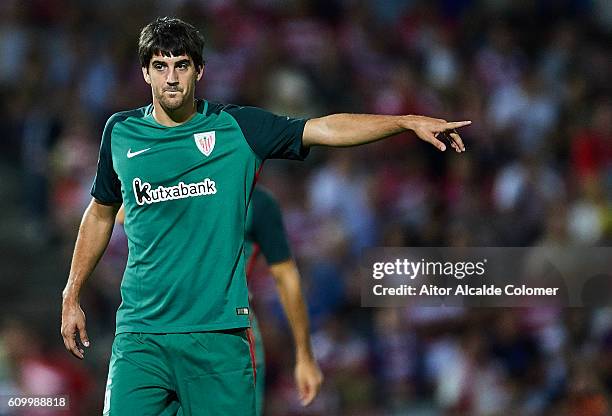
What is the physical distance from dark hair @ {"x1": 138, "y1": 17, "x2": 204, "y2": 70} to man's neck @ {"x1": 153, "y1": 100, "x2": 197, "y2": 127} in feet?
0.52

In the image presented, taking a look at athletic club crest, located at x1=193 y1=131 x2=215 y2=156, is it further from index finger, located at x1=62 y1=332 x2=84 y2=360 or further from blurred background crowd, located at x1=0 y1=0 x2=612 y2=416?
blurred background crowd, located at x1=0 y1=0 x2=612 y2=416

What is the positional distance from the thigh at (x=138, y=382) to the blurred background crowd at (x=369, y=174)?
297 cm

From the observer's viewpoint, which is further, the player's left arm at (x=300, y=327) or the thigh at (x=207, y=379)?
the player's left arm at (x=300, y=327)

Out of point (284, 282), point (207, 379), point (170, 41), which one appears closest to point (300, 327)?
point (284, 282)

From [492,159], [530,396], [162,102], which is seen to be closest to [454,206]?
[492,159]

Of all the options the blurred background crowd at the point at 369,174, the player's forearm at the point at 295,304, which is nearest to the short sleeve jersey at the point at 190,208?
the player's forearm at the point at 295,304

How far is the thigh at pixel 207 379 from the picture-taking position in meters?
4.77

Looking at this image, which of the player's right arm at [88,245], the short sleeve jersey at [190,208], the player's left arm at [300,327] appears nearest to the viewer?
the short sleeve jersey at [190,208]

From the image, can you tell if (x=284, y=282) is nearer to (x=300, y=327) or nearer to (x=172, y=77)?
(x=300, y=327)

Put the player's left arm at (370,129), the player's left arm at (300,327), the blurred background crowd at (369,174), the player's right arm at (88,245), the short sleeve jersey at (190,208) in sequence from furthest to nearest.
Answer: the blurred background crowd at (369,174) < the player's left arm at (300,327) < the player's right arm at (88,245) < the short sleeve jersey at (190,208) < the player's left arm at (370,129)

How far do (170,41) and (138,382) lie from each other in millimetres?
1232

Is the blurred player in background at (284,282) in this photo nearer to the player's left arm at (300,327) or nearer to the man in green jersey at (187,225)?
the player's left arm at (300,327)

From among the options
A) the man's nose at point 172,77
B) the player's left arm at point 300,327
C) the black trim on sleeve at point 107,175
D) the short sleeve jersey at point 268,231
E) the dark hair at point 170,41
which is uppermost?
the dark hair at point 170,41

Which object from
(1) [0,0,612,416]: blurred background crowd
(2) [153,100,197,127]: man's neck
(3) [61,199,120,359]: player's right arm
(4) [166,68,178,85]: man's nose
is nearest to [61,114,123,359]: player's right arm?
(3) [61,199,120,359]: player's right arm
